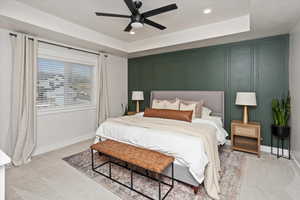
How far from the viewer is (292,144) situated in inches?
110

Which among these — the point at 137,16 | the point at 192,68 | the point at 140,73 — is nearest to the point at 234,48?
the point at 192,68

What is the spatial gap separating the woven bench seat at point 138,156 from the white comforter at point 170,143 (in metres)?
0.11

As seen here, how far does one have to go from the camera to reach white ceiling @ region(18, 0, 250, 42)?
95.7 inches

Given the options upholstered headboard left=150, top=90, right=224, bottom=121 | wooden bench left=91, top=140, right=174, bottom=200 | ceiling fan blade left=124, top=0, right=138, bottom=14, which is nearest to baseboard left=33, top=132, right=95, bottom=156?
wooden bench left=91, top=140, right=174, bottom=200

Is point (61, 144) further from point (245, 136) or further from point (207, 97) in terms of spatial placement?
point (245, 136)

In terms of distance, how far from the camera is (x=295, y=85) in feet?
8.64

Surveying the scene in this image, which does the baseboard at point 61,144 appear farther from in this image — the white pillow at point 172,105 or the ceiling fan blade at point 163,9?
the ceiling fan blade at point 163,9

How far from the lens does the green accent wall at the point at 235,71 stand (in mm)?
3066

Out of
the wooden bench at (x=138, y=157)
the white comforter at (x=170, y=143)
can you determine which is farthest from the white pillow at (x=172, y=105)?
the wooden bench at (x=138, y=157)

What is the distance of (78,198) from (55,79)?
8.89 feet

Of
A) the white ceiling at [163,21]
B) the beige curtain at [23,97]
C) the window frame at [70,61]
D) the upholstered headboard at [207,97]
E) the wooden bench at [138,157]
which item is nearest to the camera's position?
the wooden bench at [138,157]

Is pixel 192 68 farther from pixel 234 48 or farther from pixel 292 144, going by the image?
pixel 292 144

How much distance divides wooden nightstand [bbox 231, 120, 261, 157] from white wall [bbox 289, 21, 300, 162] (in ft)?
1.76

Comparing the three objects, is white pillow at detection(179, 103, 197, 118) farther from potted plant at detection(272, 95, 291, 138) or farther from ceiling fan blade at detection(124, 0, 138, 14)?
ceiling fan blade at detection(124, 0, 138, 14)
